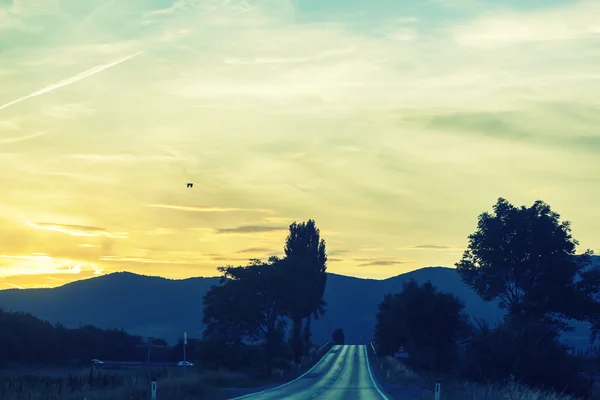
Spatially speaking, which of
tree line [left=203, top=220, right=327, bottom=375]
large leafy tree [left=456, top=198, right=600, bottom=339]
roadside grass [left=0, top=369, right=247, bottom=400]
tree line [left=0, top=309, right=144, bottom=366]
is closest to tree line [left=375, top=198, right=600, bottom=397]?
large leafy tree [left=456, top=198, right=600, bottom=339]

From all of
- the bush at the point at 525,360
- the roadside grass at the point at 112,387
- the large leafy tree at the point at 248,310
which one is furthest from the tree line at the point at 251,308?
the bush at the point at 525,360

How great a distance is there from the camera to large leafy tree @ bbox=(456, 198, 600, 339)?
244 feet

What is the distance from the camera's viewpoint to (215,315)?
7419 cm

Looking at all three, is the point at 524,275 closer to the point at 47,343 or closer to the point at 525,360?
the point at 525,360

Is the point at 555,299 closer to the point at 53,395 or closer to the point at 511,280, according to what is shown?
the point at 511,280

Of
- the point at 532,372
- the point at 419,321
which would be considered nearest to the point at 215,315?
the point at 419,321

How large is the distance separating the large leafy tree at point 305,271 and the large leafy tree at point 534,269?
1193 inches

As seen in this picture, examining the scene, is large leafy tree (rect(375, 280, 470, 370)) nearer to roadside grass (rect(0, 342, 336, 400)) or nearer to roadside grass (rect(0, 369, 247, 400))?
roadside grass (rect(0, 342, 336, 400))

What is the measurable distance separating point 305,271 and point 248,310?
3555 cm

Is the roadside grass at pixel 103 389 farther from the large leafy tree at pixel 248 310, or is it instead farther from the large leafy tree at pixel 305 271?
the large leafy tree at pixel 305 271

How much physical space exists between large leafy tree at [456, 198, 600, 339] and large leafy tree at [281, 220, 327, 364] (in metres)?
30.3

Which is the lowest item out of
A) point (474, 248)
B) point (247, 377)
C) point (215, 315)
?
point (247, 377)

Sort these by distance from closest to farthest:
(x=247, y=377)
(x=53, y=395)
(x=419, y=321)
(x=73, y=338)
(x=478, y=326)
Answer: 1. (x=53, y=395)
2. (x=478, y=326)
3. (x=247, y=377)
4. (x=419, y=321)
5. (x=73, y=338)

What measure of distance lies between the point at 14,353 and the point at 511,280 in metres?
52.3
